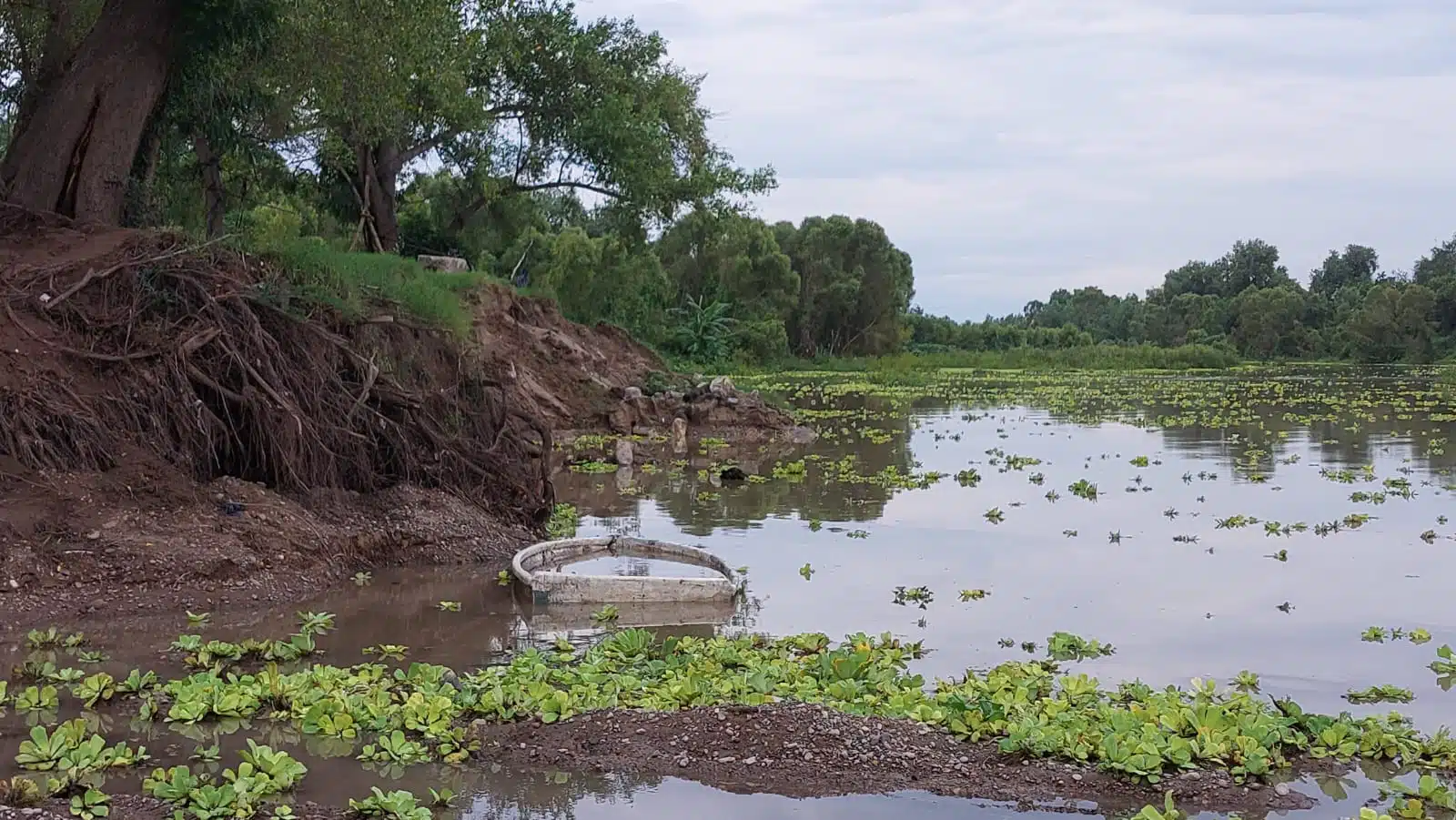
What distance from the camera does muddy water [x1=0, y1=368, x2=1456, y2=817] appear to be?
249 inches

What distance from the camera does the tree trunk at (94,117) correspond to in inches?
500

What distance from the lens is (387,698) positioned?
7086 mm

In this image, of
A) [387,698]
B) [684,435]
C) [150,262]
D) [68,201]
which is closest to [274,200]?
[684,435]

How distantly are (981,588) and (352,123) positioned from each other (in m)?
12.9

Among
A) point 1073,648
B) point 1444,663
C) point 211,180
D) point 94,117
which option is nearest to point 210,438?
point 94,117

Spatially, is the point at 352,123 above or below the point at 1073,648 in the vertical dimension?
above

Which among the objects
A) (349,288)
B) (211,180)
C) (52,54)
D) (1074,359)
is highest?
(52,54)

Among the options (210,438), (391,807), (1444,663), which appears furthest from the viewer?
(210,438)

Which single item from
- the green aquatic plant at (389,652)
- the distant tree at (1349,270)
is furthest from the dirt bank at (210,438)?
the distant tree at (1349,270)

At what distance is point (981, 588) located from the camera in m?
11.1

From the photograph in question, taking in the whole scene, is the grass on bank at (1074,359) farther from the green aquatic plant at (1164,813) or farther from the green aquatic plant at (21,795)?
the green aquatic plant at (21,795)

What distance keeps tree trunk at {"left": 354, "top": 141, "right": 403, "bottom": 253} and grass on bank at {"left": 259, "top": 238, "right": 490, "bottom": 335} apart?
32.0ft

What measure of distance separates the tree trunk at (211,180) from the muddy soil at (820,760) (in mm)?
14276

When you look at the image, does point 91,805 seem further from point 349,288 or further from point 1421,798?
point 349,288
